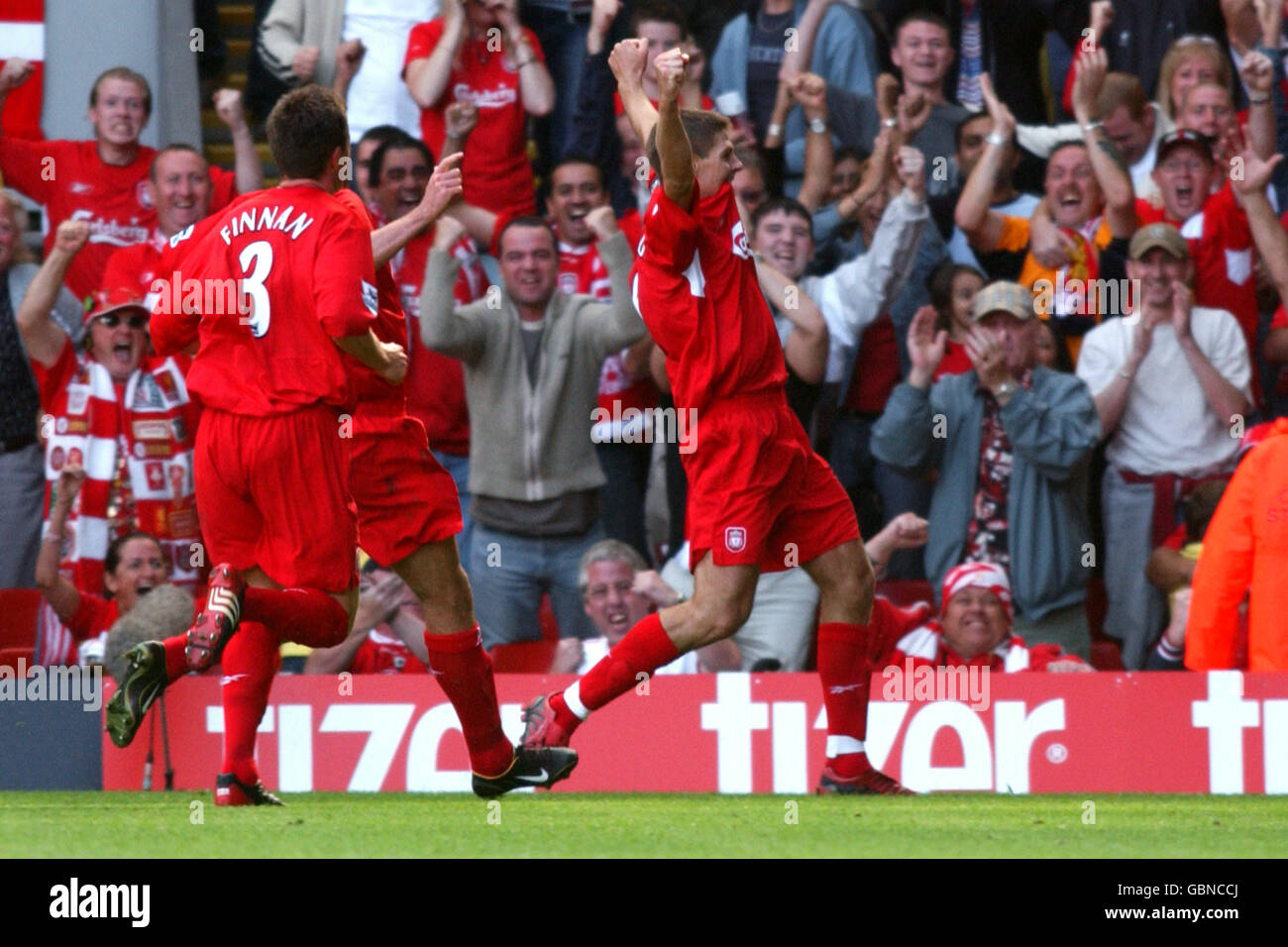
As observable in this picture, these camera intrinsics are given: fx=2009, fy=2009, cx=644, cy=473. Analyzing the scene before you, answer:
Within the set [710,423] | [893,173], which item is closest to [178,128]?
[893,173]

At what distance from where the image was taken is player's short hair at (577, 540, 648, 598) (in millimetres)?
8547

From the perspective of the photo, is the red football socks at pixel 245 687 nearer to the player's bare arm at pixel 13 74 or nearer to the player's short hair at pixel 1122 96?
the player's bare arm at pixel 13 74

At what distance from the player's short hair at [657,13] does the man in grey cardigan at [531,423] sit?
1500 mm

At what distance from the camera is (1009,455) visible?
8891 mm

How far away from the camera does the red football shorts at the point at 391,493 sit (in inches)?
250

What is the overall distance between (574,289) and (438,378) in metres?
0.81

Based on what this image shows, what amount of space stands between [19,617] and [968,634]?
13.8 feet

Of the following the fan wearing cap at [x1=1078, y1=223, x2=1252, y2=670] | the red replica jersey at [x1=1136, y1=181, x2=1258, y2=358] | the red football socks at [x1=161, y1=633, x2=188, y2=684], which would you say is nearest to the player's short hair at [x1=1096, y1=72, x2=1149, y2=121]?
Result: the red replica jersey at [x1=1136, y1=181, x2=1258, y2=358]

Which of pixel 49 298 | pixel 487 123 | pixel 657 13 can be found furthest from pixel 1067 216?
pixel 49 298

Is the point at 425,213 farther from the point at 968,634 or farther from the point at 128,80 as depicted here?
the point at 128,80

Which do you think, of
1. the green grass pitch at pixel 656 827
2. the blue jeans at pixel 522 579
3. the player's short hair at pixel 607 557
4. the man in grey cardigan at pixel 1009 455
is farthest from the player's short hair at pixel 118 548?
the man in grey cardigan at pixel 1009 455
